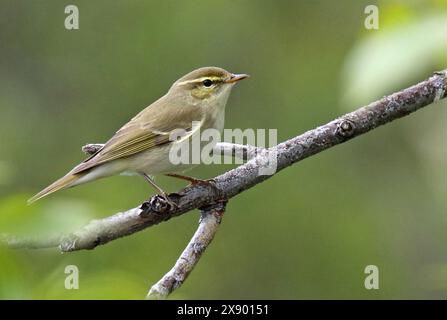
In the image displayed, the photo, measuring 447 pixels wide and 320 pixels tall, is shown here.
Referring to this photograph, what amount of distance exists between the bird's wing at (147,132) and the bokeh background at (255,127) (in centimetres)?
235

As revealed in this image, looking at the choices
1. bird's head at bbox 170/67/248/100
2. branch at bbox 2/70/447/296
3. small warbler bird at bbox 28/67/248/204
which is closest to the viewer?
branch at bbox 2/70/447/296

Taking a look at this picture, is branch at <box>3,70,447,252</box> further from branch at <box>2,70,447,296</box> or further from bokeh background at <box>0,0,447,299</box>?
bokeh background at <box>0,0,447,299</box>

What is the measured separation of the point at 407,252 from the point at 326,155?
5.11 ft

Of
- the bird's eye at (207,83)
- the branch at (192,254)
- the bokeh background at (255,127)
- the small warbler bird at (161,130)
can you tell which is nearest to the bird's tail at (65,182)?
the small warbler bird at (161,130)

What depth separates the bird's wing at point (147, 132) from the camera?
4762 mm

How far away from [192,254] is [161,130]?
70.8 inches

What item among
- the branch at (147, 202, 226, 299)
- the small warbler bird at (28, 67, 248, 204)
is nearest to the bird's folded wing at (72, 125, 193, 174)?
the small warbler bird at (28, 67, 248, 204)

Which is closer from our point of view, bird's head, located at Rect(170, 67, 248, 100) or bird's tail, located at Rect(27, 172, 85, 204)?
bird's tail, located at Rect(27, 172, 85, 204)

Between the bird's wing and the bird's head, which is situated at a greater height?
the bird's head

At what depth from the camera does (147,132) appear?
5008 millimetres

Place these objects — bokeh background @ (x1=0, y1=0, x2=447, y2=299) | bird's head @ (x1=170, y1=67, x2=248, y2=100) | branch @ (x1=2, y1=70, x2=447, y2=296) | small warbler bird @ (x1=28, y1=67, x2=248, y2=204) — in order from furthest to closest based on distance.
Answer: bokeh background @ (x1=0, y1=0, x2=447, y2=299), bird's head @ (x1=170, y1=67, x2=248, y2=100), small warbler bird @ (x1=28, y1=67, x2=248, y2=204), branch @ (x1=2, y1=70, x2=447, y2=296)

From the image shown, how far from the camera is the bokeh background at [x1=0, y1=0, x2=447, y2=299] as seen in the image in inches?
324

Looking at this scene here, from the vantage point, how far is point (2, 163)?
5.58ft

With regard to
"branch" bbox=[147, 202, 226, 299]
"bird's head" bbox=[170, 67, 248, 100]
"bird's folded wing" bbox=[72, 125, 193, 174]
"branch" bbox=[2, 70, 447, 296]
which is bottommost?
"branch" bbox=[147, 202, 226, 299]
